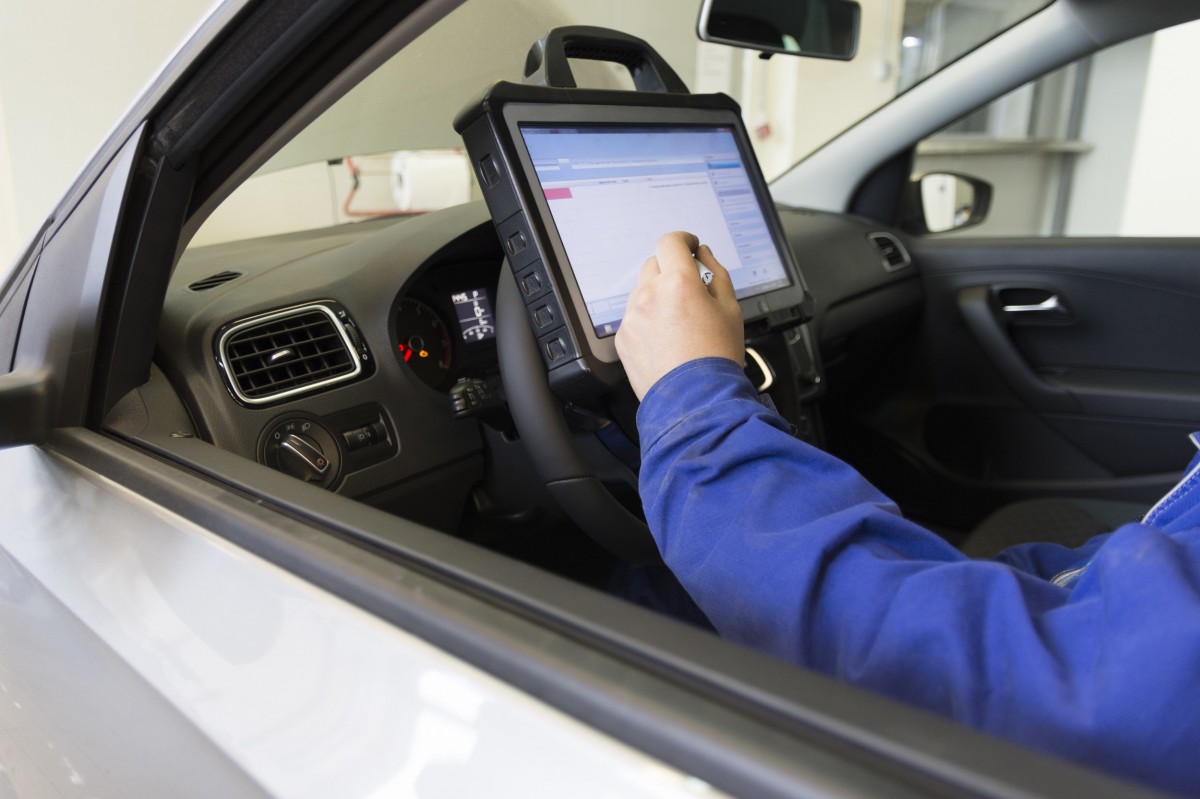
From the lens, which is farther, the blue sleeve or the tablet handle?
the tablet handle

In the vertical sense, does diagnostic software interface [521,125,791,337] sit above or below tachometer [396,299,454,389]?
above

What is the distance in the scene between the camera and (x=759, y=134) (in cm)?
420

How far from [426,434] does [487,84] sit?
1.46 feet

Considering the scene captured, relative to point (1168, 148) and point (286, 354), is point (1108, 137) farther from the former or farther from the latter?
point (286, 354)

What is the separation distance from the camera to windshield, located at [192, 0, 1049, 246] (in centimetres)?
113

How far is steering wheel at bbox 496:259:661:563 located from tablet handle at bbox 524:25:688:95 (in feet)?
0.72

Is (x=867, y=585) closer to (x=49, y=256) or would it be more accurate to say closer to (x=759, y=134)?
(x=49, y=256)

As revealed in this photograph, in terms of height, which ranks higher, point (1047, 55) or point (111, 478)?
point (1047, 55)

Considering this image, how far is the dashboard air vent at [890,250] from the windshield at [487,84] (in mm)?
327

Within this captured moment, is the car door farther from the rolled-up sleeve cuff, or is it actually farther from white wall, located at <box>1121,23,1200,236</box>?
white wall, located at <box>1121,23,1200,236</box>

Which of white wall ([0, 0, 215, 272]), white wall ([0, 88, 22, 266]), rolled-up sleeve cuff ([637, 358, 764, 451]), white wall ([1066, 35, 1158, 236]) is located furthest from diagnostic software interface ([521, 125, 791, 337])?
white wall ([1066, 35, 1158, 236])

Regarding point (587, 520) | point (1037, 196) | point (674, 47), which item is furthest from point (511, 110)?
point (1037, 196)

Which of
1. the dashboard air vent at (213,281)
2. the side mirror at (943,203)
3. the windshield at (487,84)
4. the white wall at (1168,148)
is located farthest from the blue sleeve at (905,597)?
the white wall at (1168,148)

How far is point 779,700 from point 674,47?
2528 mm
